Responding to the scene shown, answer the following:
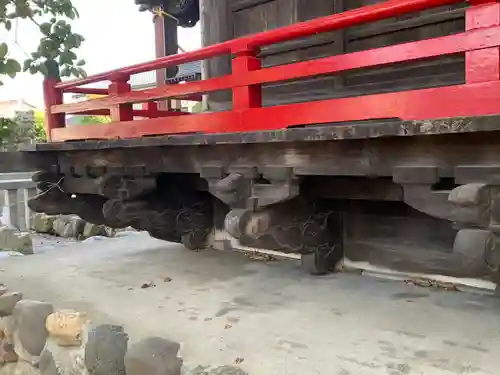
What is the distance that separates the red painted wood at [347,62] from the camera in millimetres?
2525

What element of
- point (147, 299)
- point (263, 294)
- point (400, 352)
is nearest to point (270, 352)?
point (400, 352)

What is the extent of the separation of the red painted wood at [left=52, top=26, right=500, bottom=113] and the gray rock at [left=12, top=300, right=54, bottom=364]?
5.70 ft

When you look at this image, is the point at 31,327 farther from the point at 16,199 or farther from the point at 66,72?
the point at 16,199

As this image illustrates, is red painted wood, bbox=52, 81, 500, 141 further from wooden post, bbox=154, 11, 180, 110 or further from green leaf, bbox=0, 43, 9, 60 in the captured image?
wooden post, bbox=154, 11, 180, 110

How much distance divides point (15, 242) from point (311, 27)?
16.9 ft

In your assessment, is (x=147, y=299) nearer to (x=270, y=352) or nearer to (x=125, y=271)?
(x=125, y=271)

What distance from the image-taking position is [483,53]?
250cm

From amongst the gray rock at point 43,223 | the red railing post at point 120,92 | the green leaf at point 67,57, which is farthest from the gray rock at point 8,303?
the gray rock at point 43,223

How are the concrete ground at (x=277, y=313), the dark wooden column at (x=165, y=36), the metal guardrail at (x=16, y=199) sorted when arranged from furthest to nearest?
the metal guardrail at (x=16, y=199), the dark wooden column at (x=165, y=36), the concrete ground at (x=277, y=313)

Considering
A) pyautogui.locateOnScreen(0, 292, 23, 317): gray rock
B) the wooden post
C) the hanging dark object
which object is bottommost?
pyautogui.locateOnScreen(0, 292, 23, 317): gray rock

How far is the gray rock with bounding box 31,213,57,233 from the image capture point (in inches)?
361

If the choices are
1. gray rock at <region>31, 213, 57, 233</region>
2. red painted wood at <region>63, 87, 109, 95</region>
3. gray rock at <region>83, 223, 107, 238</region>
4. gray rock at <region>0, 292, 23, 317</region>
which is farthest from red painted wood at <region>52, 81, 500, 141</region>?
gray rock at <region>31, 213, 57, 233</region>

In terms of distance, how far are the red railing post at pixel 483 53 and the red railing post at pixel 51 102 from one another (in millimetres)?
3876

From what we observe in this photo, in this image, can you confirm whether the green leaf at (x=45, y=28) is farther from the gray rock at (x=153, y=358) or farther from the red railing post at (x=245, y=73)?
the gray rock at (x=153, y=358)
